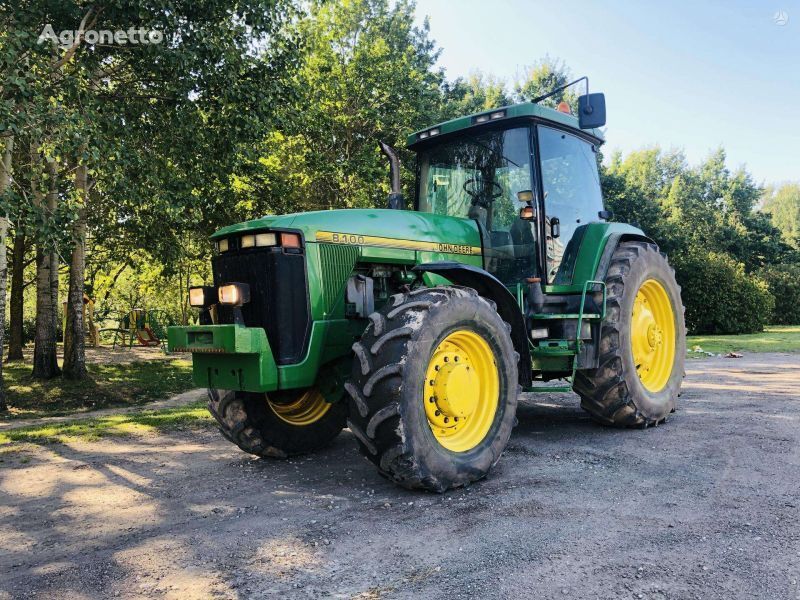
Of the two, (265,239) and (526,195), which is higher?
(526,195)

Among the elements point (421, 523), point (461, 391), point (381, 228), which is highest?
point (381, 228)

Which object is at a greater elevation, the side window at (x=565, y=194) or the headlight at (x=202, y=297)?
the side window at (x=565, y=194)

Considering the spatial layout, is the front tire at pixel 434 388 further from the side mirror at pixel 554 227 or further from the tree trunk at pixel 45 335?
the tree trunk at pixel 45 335

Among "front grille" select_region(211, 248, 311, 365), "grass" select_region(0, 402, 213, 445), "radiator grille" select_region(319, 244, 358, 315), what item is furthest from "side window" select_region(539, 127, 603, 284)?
"grass" select_region(0, 402, 213, 445)

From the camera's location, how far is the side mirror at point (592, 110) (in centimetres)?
501

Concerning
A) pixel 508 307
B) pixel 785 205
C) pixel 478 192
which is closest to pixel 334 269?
pixel 508 307

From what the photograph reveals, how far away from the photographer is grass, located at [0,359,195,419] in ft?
34.2

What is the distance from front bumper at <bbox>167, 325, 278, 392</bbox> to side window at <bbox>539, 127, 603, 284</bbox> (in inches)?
109

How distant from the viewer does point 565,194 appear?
591cm

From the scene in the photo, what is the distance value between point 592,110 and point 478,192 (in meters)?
1.21

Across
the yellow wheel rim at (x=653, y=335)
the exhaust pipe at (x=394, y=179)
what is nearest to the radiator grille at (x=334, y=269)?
the exhaust pipe at (x=394, y=179)

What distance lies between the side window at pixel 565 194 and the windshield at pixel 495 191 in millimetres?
208

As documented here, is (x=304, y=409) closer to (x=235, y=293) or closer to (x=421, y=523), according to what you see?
(x=235, y=293)

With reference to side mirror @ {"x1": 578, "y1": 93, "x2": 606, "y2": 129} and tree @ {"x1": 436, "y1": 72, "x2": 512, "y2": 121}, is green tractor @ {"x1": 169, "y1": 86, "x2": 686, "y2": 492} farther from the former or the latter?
tree @ {"x1": 436, "y1": 72, "x2": 512, "y2": 121}
